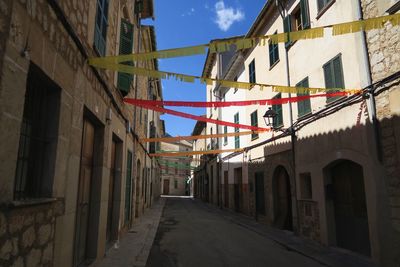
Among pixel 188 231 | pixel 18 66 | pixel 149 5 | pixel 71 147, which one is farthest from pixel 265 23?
pixel 18 66

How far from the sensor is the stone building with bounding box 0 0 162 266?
254cm

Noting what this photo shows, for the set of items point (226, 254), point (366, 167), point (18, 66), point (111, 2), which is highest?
point (111, 2)

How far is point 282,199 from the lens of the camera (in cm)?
1208

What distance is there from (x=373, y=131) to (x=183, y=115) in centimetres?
536

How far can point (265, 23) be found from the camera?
13570 mm

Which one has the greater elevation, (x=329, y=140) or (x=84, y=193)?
(x=329, y=140)

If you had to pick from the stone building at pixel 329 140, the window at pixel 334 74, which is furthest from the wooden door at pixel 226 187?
the window at pixel 334 74

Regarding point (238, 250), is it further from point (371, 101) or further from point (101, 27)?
point (101, 27)

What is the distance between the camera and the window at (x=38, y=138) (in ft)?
10.3

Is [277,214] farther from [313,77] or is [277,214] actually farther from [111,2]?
[111,2]

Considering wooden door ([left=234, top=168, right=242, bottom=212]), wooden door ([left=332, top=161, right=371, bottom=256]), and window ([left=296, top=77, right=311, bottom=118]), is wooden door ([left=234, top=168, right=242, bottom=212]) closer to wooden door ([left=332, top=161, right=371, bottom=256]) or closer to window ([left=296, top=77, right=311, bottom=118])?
window ([left=296, top=77, right=311, bottom=118])

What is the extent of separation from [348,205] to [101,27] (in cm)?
727

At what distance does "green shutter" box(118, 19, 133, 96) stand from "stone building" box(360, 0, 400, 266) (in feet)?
19.3

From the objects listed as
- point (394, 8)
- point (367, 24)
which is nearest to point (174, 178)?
point (394, 8)
